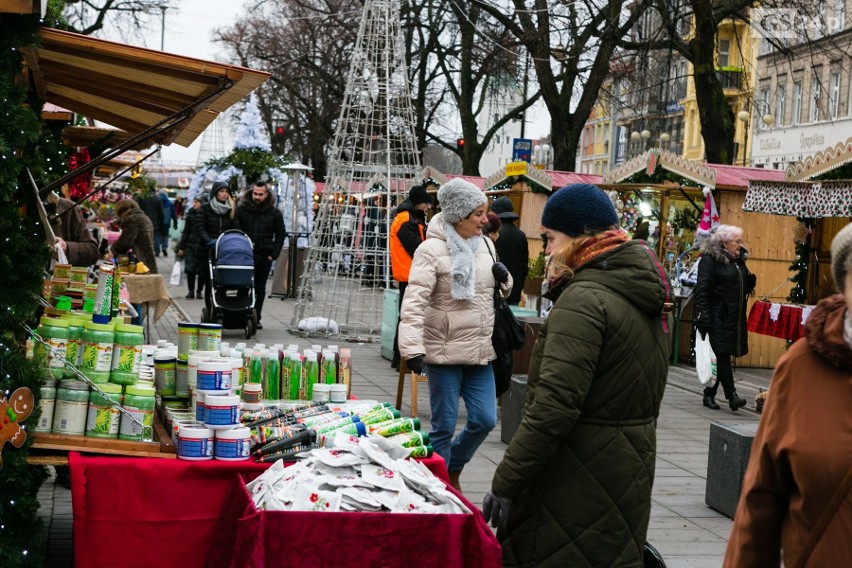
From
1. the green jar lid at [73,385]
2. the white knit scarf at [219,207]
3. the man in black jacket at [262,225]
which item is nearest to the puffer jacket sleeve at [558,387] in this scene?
the green jar lid at [73,385]

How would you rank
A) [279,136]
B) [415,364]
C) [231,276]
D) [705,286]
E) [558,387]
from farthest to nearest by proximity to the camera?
[279,136] → [231,276] → [705,286] → [415,364] → [558,387]

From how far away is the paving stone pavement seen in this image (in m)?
6.58

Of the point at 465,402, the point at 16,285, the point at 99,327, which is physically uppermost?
the point at 16,285

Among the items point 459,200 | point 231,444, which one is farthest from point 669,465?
point 231,444

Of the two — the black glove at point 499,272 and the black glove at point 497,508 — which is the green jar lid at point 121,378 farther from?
the black glove at point 499,272

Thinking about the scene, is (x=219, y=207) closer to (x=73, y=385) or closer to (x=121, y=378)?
(x=121, y=378)

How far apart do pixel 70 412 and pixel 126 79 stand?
2.14 m

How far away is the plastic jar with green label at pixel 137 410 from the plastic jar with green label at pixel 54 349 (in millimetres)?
299

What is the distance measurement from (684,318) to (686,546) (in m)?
10.2

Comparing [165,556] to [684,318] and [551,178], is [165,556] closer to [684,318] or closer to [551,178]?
[684,318]

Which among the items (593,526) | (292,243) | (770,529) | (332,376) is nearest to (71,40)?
(332,376)

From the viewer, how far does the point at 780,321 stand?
13383 millimetres

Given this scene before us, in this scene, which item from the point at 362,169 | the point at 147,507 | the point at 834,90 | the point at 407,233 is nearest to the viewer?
the point at 147,507

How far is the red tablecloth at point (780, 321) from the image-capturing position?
13.2 m
